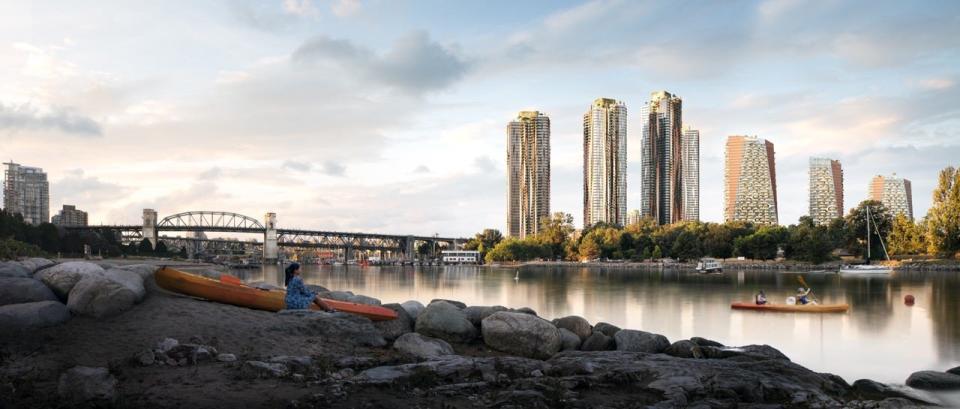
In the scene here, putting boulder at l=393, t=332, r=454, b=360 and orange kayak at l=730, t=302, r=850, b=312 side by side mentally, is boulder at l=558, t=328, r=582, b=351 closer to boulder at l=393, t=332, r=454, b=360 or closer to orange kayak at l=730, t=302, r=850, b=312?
boulder at l=393, t=332, r=454, b=360

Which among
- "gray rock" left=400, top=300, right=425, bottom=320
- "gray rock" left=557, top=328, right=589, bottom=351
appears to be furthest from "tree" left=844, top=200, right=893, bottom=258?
"gray rock" left=400, top=300, right=425, bottom=320

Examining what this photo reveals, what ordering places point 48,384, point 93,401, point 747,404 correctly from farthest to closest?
point 747,404, point 48,384, point 93,401

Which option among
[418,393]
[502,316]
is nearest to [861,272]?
[502,316]

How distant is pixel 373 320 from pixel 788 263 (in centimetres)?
13267

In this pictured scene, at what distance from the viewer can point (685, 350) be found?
18703mm

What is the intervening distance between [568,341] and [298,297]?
7.54 m

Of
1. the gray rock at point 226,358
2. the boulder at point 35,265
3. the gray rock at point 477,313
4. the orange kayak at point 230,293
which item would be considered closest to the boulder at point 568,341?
the gray rock at point 477,313

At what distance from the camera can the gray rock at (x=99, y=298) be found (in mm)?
14680

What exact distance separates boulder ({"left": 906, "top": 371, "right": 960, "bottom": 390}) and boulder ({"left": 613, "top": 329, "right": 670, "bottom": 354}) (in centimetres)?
686

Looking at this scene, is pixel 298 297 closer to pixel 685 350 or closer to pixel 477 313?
pixel 477 313

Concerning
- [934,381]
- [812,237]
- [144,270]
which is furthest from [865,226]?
[144,270]

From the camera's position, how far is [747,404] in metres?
12.6

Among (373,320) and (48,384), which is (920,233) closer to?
(373,320)

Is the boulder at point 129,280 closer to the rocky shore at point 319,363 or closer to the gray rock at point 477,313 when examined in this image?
the rocky shore at point 319,363
